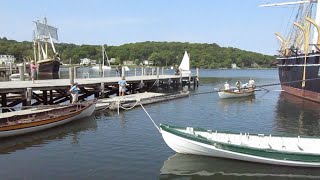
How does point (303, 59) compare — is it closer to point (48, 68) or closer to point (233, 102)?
point (233, 102)

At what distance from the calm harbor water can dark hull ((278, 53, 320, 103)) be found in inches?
344

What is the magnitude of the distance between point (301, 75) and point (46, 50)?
189 feet

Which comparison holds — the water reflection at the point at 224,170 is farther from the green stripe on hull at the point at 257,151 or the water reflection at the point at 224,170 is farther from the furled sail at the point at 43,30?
the furled sail at the point at 43,30

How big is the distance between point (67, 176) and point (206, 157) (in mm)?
6013

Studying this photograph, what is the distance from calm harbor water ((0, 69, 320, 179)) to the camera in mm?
15562

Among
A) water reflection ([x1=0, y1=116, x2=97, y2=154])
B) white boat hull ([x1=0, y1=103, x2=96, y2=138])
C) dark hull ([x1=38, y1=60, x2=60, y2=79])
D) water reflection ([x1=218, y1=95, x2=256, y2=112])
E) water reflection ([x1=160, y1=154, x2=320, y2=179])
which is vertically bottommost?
water reflection ([x1=160, y1=154, x2=320, y2=179])

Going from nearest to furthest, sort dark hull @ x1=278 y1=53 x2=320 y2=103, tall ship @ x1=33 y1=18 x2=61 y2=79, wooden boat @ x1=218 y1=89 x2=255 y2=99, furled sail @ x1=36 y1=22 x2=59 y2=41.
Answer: dark hull @ x1=278 y1=53 x2=320 y2=103 < wooden boat @ x1=218 y1=89 x2=255 y2=99 < tall ship @ x1=33 y1=18 x2=61 y2=79 < furled sail @ x1=36 y1=22 x2=59 y2=41

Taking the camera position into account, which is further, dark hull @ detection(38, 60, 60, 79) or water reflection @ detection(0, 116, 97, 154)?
dark hull @ detection(38, 60, 60, 79)

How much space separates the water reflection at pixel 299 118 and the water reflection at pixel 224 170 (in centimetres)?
931

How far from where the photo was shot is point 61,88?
32406mm

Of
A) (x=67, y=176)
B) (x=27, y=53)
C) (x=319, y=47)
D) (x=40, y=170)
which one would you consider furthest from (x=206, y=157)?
(x=27, y=53)

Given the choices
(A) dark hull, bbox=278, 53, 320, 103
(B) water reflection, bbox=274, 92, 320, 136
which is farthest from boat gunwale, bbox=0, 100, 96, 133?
(A) dark hull, bbox=278, 53, 320, 103

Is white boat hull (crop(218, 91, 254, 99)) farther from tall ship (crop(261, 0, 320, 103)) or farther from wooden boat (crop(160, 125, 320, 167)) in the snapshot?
wooden boat (crop(160, 125, 320, 167))

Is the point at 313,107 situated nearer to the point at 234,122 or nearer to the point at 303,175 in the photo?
the point at 234,122
